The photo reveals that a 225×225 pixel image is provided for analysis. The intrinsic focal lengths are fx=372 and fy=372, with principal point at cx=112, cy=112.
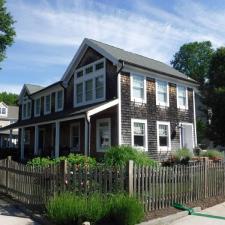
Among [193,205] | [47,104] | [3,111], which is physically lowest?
[193,205]

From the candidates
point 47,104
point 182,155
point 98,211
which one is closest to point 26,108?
point 47,104

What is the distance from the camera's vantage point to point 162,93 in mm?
23938

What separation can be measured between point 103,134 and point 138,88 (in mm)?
3452

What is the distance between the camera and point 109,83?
21.8 m

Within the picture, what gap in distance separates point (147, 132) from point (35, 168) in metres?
12.6

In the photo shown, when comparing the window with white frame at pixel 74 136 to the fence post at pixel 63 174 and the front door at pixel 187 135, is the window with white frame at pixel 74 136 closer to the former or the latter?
the front door at pixel 187 135

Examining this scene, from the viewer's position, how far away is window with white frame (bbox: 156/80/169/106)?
2356cm

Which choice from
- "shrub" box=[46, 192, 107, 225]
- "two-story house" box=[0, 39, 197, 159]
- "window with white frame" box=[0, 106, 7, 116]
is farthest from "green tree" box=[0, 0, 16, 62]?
"window with white frame" box=[0, 106, 7, 116]

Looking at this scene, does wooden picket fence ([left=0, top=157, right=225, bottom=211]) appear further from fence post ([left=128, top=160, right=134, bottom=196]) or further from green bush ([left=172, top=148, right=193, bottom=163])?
green bush ([left=172, top=148, right=193, bottom=163])

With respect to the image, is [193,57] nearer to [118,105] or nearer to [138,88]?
[138,88]

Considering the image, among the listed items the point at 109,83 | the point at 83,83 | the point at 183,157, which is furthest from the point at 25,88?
the point at 183,157

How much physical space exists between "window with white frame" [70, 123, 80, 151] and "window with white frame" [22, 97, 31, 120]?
876 centimetres

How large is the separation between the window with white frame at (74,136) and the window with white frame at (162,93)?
5971 mm

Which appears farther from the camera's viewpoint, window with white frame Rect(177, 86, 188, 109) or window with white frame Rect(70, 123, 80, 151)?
window with white frame Rect(70, 123, 80, 151)
